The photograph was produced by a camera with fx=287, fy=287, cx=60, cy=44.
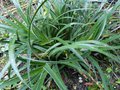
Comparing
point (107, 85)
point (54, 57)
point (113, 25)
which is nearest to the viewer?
point (107, 85)

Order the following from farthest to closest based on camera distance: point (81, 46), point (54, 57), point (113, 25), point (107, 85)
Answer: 1. point (113, 25)
2. point (54, 57)
3. point (107, 85)
4. point (81, 46)

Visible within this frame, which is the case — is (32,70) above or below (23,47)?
below

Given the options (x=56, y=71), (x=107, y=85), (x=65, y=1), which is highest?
(x=65, y=1)

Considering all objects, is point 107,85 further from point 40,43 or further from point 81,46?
point 40,43

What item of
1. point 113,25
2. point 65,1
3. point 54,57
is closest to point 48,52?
point 54,57

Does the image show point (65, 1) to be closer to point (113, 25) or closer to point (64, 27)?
point (64, 27)

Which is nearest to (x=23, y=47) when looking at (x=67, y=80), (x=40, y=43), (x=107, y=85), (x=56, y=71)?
(x=40, y=43)

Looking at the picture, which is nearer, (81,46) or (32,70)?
(81,46)
